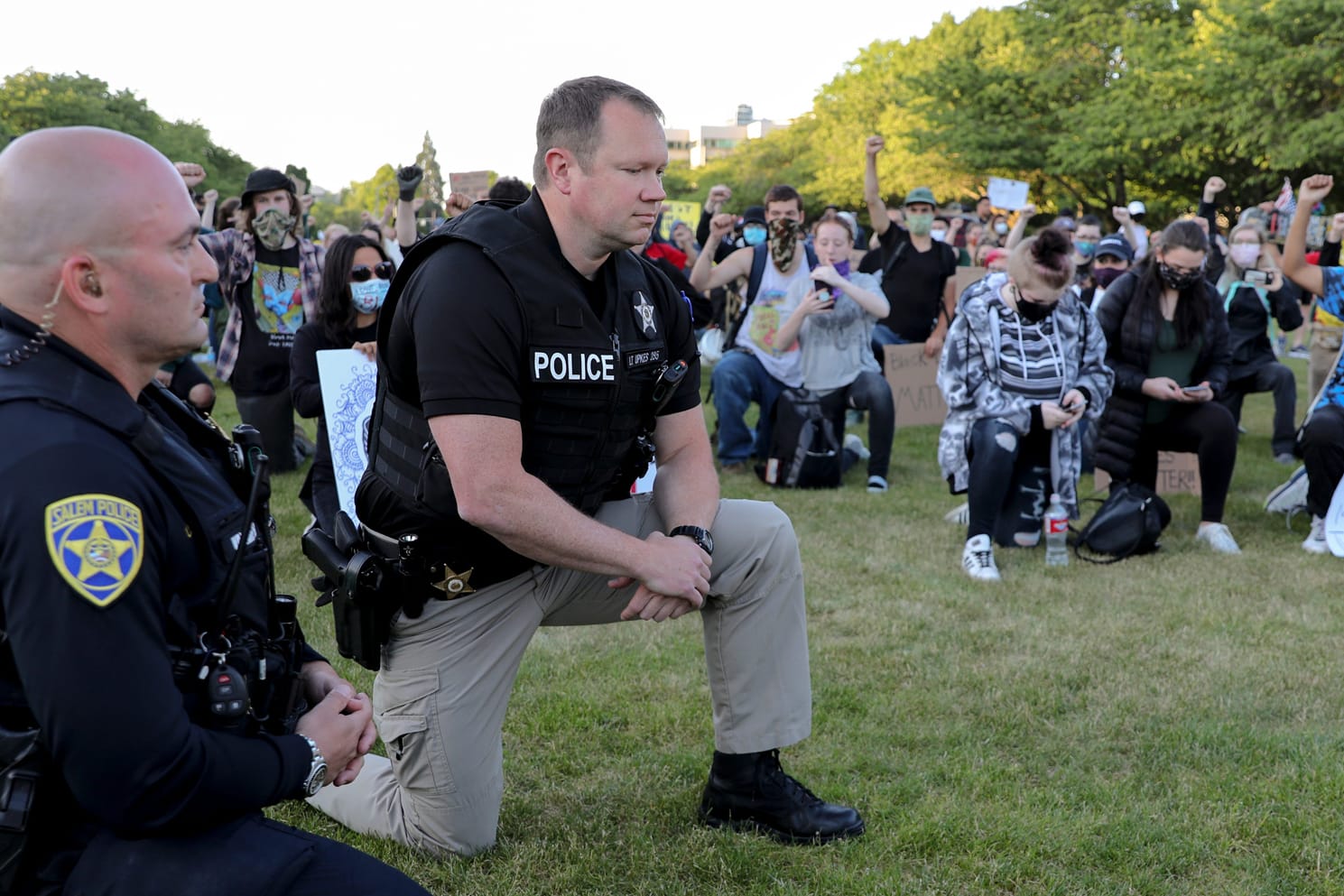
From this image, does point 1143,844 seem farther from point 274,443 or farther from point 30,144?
point 274,443

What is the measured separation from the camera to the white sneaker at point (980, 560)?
6250 millimetres

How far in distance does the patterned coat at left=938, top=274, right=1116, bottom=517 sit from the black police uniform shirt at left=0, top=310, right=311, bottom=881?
5552mm

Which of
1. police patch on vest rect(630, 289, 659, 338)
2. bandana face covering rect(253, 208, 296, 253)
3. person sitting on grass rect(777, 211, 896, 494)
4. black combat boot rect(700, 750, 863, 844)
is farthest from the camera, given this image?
person sitting on grass rect(777, 211, 896, 494)

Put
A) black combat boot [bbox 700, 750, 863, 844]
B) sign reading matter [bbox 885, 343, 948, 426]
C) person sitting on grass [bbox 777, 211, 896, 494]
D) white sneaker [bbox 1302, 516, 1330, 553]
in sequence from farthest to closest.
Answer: sign reading matter [bbox 885, 343, 948, 426]
person sitting on grass [bbox 777, 211, 896, 494]
white sneaker [bbox 1302, 516, 1330, 553]
black combat boot [bbox 700, 750, 863, 844]

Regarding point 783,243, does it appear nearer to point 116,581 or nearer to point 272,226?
point 272,226

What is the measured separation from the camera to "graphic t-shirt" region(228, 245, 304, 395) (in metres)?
7.56

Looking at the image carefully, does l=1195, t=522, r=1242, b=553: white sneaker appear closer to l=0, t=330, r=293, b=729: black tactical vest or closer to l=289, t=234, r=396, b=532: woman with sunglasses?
l=289, t=234, r=396, b=532: woman with sunglasses

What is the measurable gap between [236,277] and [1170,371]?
5.91m

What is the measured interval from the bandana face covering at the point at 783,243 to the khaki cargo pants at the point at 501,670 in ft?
19.1

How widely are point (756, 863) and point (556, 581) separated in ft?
3.10

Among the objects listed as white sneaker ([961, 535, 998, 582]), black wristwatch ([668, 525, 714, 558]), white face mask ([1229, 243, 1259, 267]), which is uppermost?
white face mask ([1229, 243, 1259, 267])

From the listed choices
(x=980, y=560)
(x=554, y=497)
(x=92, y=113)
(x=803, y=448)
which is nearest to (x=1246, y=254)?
(x=803, y=448)

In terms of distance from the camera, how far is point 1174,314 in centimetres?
719

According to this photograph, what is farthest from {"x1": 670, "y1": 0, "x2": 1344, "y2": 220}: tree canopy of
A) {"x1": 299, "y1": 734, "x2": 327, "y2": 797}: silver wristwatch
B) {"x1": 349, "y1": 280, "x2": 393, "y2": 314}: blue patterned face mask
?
{"x1": 299, "y1": 734, "x2": 327, "y2": 797}: silver wristwatch
